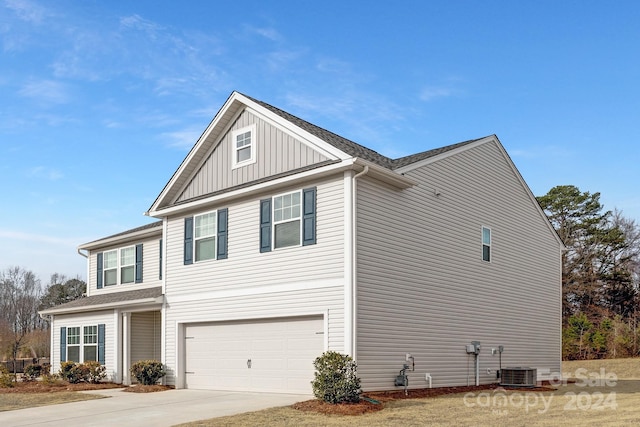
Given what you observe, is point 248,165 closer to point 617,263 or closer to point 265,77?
point 265,77

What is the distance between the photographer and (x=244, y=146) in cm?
1959

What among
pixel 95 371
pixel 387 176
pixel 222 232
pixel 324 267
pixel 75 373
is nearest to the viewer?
pixel 324 267

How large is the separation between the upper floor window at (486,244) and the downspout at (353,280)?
6.61m

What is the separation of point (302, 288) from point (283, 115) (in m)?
4.88

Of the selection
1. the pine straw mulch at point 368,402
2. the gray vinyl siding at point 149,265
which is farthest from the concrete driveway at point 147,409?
the gray vinyl siding at point 149,265

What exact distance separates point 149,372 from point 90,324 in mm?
5239

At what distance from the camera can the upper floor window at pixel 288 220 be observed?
17156 millimetres

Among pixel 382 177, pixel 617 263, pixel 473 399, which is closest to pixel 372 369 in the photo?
pixel 473 399

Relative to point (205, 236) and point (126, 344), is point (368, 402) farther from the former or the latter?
point (126, 344)

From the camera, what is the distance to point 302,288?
1708 cm

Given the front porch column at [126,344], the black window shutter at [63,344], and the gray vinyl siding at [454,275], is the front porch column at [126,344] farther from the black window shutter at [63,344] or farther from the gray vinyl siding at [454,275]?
the gray vinyl siding at [454,275]

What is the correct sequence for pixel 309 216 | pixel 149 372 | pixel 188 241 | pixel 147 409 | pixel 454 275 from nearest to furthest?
pixel 147 409
pixel 309 216
pixel 454 275
pixel 149 372
pixel 188 241

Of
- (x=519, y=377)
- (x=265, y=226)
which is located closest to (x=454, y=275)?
(x=519, y=377)

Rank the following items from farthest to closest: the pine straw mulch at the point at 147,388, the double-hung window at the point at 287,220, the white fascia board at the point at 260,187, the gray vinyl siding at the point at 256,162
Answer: the pine straw mulch at the point at 147,388, the gray vinyl siding at the point at 256,162, the double-hung window at the point at 287,220, the white fascia board at the point at 260,187
